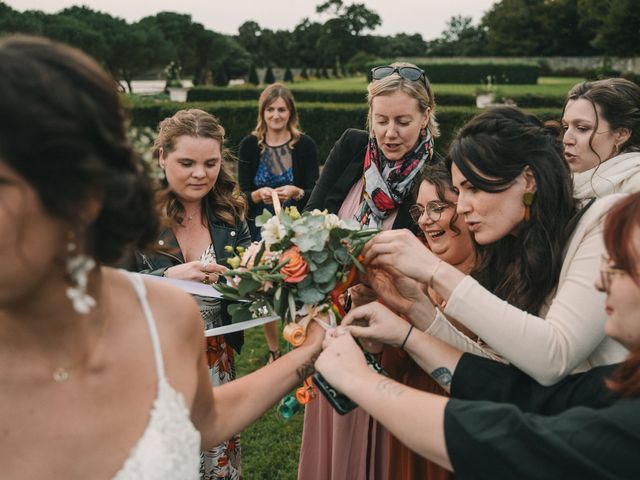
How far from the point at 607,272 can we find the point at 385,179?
226 cm

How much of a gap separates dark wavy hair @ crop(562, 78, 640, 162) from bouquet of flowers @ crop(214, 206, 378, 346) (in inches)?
106

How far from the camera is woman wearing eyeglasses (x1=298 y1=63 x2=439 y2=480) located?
3.51m

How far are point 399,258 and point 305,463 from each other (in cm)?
171

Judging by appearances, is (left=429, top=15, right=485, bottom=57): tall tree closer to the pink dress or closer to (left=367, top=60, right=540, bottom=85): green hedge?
(left=367, top=60, right=540, bottom=85): green hedge

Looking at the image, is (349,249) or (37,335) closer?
(37,335)

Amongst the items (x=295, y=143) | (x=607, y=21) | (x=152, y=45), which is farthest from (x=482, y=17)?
(x=295, y=143)

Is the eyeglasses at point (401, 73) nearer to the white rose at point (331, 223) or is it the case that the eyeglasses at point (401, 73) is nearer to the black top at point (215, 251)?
the black top at point (215, 251)

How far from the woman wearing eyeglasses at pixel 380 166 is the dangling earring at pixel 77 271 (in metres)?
2.14

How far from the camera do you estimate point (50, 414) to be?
158 cm

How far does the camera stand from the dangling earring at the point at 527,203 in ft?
8.26

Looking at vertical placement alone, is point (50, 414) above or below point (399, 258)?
below

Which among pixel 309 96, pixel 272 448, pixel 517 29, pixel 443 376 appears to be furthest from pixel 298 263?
pixel 517 29

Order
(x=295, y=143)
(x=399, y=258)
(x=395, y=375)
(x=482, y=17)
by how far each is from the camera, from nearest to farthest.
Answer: (x=399, y=258) < (x=395, y=375) < (x=295, y=143) < (x=482, y=17)

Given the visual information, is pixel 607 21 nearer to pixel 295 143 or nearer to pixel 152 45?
pixel 152 45
